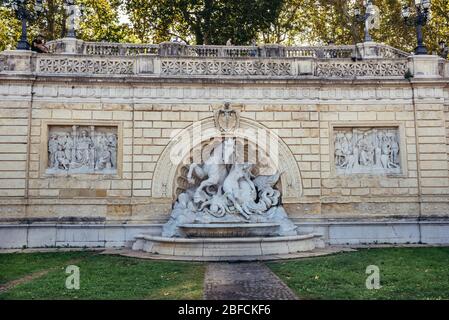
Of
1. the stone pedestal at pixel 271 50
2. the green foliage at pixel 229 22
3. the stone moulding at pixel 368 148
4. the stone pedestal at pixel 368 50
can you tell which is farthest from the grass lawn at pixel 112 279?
the green foliage at pixel 229 22

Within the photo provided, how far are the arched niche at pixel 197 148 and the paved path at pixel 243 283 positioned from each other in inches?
177

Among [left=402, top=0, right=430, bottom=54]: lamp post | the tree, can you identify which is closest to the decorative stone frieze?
the tree

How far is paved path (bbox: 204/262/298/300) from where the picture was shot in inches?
283

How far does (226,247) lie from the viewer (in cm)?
1135

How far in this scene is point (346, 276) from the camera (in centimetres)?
881

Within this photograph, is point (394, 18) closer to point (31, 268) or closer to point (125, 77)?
point (125, 77)

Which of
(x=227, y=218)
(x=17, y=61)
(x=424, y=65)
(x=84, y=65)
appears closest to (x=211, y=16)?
(x=84, y=65)

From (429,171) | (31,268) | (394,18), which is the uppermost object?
(394,18)

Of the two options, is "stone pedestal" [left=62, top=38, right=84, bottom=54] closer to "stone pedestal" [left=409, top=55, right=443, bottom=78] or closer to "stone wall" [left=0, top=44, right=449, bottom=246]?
"stone wall" [left=0, top=44, right=449, bottom=246]

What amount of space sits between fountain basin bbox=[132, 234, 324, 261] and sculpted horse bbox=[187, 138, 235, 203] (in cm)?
215

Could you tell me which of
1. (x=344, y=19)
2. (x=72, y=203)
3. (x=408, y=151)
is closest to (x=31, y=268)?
(x=72, y=203)

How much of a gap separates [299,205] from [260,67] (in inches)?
198

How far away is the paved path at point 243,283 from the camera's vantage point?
7195 millimetres

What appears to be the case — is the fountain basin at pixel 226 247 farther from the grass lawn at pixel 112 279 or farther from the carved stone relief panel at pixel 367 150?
the carved stone relief panel at pixel 367 150
